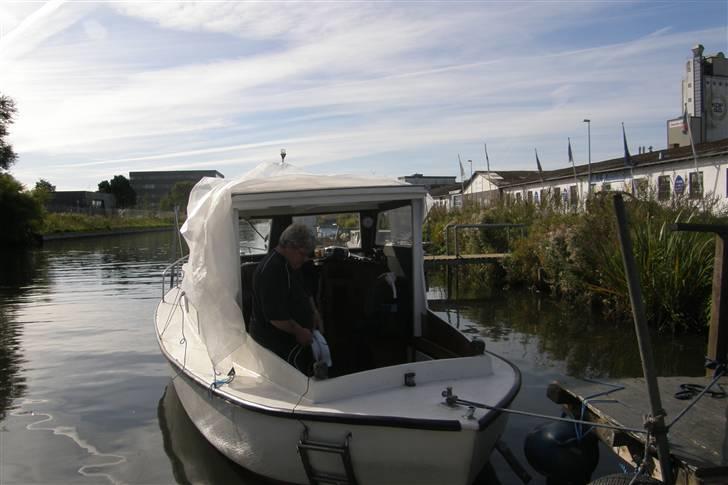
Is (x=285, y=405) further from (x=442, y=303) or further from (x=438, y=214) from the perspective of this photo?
(x=438, y=214)

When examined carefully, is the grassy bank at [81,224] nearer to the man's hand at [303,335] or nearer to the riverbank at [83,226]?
the riverbank at [83,226]

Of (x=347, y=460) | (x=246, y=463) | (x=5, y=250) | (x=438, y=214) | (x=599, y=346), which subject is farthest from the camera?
(x=5, y=250)

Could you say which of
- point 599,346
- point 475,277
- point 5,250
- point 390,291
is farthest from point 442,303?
point 5,250

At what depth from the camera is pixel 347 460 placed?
430cm

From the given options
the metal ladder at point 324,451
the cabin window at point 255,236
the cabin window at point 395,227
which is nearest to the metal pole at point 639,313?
the metal ladder at point 324,451

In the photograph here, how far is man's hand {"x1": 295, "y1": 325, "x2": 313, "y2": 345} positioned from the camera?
5.11 m

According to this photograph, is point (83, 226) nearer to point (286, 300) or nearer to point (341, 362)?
point (341, 362)

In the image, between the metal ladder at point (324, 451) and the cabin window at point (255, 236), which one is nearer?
the metal ladder at point (324, 451)

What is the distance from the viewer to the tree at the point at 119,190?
137m

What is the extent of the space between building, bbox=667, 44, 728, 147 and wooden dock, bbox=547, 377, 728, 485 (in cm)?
3118

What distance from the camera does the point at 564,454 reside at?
488 centimetres

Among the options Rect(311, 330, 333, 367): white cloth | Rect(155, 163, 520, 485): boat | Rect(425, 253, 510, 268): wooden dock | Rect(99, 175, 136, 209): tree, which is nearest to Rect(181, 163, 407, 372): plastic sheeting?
Rect(155, 163, 520, 485): boat

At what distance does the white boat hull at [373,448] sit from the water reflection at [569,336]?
17.0ft

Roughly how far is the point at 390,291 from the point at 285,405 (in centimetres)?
209
